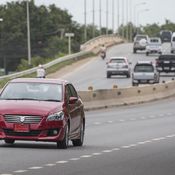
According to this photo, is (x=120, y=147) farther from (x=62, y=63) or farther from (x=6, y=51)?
(x=6, y=51)

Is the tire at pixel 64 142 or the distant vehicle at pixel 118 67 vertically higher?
the tire at pixel 64 142

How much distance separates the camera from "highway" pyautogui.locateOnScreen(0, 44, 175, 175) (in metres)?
13.7

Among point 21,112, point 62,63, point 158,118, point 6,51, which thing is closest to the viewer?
point 21,112

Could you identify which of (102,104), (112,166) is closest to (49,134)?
(112,166)

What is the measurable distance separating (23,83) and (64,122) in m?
1.56

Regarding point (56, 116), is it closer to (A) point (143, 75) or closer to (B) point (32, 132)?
(B) point (32, 132)

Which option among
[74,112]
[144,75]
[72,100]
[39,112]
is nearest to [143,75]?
[144,75]

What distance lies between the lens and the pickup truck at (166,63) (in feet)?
233

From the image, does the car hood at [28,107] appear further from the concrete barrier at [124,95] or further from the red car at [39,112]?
the concrete barrier at [124,95]

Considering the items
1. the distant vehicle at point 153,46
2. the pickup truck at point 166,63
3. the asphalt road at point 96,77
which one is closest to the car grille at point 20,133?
the asphalt road at point 96,77

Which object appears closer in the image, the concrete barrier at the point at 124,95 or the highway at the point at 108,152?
the highway at the point at 108,152

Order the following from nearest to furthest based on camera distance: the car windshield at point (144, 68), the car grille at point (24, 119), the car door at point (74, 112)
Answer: the car grille at point (24, 119) < the car door at point (74, 112) < the car windshield at point (144, 68)

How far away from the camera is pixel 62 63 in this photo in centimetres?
8462

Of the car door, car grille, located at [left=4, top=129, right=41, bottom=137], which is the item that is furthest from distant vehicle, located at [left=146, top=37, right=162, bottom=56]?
car grille, located at [left=4, top=129, right=41, bottom=137]
